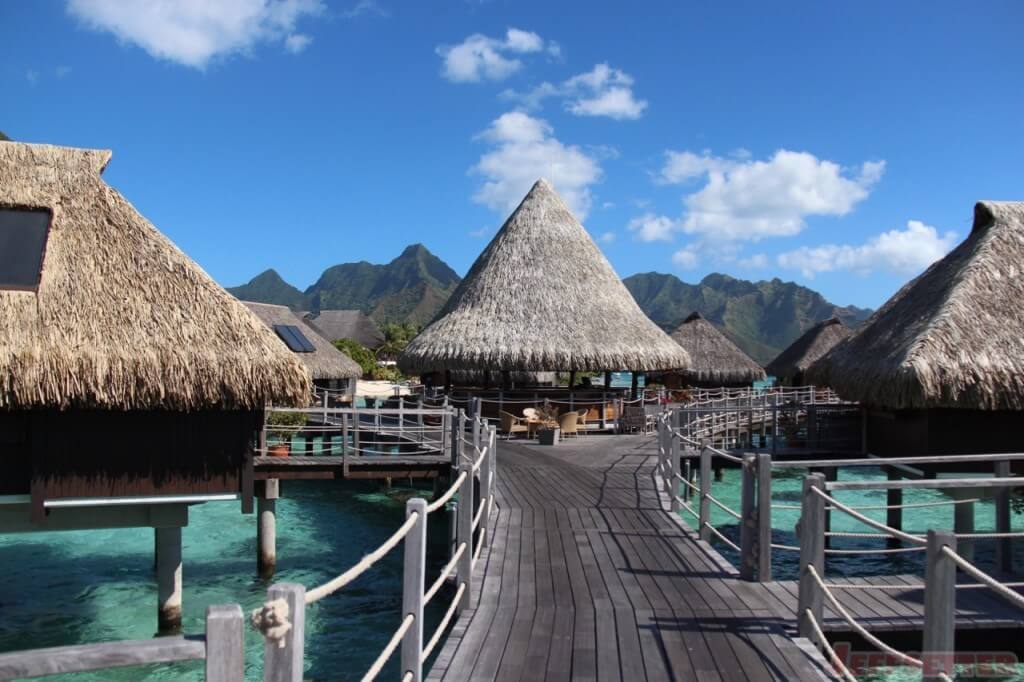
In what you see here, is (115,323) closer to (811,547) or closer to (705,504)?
(705,504)

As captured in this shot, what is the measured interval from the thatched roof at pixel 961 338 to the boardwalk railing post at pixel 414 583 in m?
9.92

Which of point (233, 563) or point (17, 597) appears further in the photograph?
point (233, 563)

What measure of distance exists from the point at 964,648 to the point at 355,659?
6888 millimetres

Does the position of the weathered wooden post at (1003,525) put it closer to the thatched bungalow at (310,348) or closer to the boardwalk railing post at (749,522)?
the boardwalk railing post at (749,522)

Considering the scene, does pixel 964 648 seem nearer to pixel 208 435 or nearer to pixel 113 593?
pixel 208 435

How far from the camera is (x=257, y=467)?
42.7 feet

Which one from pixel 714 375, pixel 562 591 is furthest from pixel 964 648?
pixel 714 375

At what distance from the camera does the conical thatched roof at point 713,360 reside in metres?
35.9

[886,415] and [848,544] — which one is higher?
[886,415]

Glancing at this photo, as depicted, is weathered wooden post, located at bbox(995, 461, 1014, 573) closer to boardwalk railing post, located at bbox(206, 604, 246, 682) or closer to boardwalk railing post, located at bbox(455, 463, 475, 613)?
boardwalk railing post, located at bbox(455, 463, 475, 613)

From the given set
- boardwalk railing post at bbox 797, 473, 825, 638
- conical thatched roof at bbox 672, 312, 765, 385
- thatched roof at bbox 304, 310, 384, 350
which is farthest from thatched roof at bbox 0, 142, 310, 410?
thatched roof at bbox 304, 310, 384, 350

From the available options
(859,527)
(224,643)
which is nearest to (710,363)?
(859,527)

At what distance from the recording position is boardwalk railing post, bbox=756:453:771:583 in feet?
21.5

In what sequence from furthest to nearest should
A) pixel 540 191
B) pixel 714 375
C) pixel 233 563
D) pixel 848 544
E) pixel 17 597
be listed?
pixel 714 375
pixel 540 191
pixel 848 544
pixel 233 563
pixel 17 597
